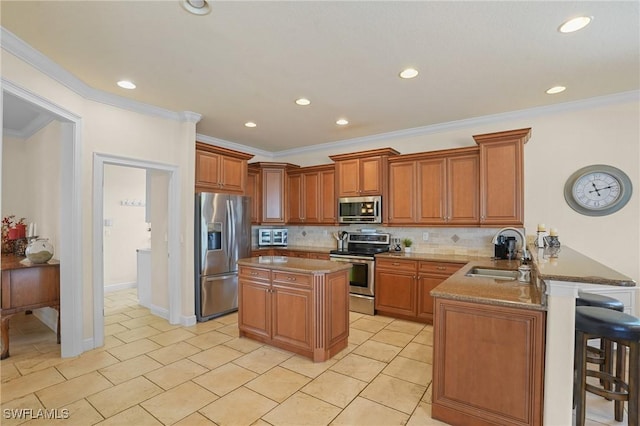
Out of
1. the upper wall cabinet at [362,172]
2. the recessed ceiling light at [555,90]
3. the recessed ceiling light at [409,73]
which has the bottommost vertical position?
the upper wall cabinet at [362,172]

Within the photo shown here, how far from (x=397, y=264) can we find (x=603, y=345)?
2.32 meters

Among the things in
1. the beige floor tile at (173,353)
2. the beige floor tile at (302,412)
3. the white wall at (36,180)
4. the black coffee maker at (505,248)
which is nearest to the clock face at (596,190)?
the black coffee maker at (505,248)

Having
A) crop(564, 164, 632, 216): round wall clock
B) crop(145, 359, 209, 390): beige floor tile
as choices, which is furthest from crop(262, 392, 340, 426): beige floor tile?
crop(564, 164, 632, 216): round wall clock

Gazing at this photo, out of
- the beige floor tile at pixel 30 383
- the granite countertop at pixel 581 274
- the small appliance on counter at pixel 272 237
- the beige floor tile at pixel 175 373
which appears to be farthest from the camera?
the small appliance on counter at pixel 272 237

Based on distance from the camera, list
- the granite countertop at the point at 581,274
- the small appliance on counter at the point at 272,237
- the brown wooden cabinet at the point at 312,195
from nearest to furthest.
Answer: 1. the granite countertop at the point at 581,274
2. the brown wooden cabinet at the point at 312,195
3. the small appliance on counter at the point at 272,237

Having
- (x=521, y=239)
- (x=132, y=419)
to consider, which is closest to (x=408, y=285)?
(x=521, y=239)

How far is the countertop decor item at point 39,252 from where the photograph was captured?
345 centimetres

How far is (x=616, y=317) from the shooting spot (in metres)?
1.95

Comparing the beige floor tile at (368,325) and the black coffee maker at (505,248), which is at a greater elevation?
the black coffee maker at (505,248)

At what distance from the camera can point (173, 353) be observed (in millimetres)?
3275

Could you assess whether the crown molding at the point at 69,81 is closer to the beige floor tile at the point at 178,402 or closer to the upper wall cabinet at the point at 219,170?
the upper wall cabinet at the point at 219,170

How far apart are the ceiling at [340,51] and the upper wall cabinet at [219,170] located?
77 centimetres

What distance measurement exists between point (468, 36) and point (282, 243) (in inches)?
180

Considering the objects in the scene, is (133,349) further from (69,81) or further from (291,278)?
(69,81)
